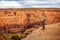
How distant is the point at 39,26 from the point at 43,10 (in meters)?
0.22

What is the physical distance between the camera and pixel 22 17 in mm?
1653

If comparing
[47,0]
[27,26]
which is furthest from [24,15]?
[47,0]

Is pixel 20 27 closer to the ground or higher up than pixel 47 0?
closer to the ground

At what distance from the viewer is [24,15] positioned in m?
1.66

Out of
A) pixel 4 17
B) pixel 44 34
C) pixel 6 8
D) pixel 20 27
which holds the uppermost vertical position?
pixel 6 8

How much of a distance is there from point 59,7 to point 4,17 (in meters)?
0.72

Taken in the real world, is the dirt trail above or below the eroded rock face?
below

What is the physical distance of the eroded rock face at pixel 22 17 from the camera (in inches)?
64.7

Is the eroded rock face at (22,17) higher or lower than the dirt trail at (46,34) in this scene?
higher

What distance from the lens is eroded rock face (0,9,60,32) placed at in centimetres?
164

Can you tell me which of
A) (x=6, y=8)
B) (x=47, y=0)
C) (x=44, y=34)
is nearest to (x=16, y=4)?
(x=6, y=8)

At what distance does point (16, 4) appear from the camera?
164cm

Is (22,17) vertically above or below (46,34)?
above

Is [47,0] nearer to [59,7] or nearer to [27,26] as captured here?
[59,7]
